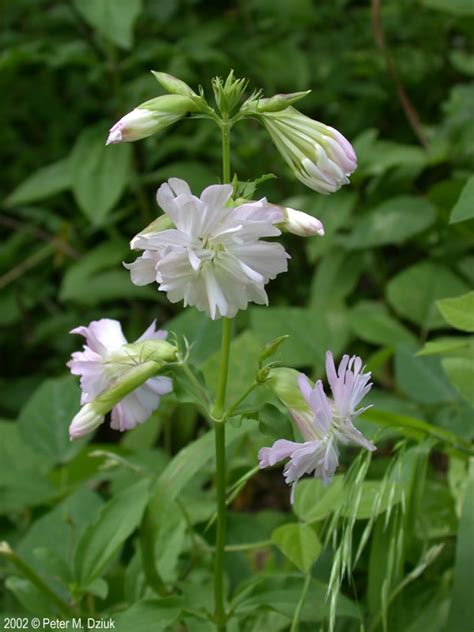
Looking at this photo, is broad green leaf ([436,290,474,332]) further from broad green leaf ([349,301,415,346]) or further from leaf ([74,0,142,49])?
leaf ([74,0,142,49])

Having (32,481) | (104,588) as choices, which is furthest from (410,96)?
(104,588)

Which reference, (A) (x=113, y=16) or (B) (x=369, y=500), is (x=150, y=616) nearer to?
(B) (x=369, y=500)

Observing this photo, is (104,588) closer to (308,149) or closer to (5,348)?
(308,149)

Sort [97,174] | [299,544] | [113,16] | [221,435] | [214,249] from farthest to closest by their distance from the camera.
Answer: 1. [97,174]
2. [113,16]
3. [299,544]
4. [221,435]
5. [214,249]

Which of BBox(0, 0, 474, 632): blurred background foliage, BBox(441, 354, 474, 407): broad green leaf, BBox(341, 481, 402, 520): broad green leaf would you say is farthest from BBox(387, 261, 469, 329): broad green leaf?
BBox(341, 481, 402, 520): broad green leaf

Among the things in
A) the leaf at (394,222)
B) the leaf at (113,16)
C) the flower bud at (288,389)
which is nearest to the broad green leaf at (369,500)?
the flower bud at (288,389)

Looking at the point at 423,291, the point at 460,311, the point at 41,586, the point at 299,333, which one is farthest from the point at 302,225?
the point at 423,291
